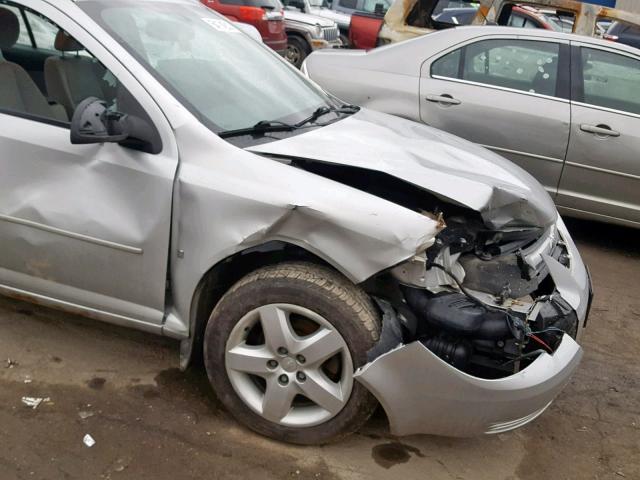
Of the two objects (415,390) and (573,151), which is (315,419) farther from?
(573,151)

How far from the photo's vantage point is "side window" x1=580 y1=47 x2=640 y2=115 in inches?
201

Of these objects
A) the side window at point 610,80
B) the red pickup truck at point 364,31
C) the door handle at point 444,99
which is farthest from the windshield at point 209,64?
the red pickup truck at point 364,31

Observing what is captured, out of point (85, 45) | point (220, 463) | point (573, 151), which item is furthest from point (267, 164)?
point (573, 151)

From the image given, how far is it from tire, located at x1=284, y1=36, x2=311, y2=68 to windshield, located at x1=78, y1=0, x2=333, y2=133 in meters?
8.69

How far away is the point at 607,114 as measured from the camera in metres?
5.01

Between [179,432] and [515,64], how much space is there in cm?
390

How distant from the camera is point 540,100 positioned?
5.12 metres

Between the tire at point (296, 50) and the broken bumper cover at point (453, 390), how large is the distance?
10.3 meters

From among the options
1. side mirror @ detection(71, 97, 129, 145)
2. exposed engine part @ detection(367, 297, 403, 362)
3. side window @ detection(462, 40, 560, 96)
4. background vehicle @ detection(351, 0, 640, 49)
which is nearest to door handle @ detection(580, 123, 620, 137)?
side window @ detection(462, 40, 560, 96)

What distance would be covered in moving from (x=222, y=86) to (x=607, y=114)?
321cm

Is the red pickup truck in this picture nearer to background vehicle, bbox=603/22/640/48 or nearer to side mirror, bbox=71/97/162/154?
background vehicle, bbox=603/22/640/48

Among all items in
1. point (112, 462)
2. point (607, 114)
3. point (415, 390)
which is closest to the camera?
point (415, 390)

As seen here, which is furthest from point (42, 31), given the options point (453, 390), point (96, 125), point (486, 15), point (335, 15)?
point (335, 15)

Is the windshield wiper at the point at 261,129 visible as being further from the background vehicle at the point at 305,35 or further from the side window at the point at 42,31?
the background vehicle at the point at 305,35
